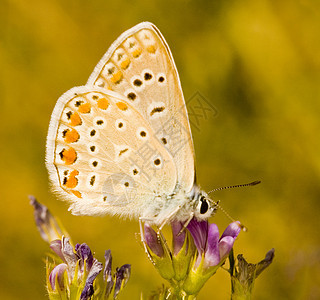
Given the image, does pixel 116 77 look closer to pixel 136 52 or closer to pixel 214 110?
pixel 136 52

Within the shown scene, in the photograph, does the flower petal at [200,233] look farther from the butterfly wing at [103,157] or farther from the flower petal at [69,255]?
the flower petal at [69,255]

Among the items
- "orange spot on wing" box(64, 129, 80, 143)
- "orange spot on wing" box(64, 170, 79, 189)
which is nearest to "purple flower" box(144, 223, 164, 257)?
"orange spot on wing" box(64, 170, 79, 189)

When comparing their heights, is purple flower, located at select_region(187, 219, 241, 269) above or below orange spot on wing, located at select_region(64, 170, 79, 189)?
below

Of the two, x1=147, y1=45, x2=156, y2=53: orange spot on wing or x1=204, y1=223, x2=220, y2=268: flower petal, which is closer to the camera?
x1=204, y1=223, x2=220, y2=268: flower petal

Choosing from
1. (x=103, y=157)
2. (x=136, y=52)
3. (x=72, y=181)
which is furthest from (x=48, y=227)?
(x=136, y=52)

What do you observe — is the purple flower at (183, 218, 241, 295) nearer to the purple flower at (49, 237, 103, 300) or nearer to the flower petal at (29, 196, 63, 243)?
the purple flower at (49, 237, 103, 300)

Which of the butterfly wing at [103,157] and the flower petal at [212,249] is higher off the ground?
the butterfly wing at [103,157]

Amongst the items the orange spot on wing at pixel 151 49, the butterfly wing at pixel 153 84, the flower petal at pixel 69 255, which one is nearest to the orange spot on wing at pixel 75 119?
the butterfly wing at pixel 153 84
